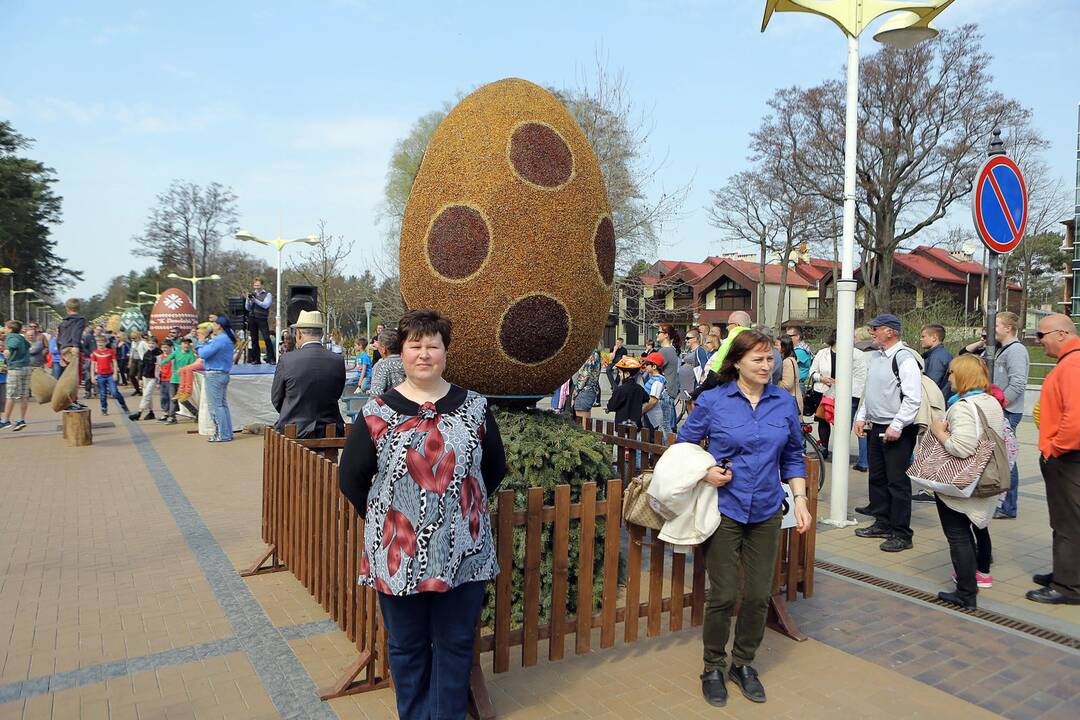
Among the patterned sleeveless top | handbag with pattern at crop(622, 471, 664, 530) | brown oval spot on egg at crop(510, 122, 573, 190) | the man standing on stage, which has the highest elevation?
brown oval spot on egg at crop(510, 122, 573, 190)

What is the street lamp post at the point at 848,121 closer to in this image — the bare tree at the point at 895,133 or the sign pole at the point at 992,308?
the sign pole at the point at 992,308

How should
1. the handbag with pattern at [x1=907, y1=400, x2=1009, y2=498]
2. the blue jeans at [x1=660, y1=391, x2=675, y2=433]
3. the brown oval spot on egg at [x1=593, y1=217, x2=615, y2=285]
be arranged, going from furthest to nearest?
1. the blue jeans at [x1=660, y1=391, x2=675, y2=433]
2. the brown oval spot on egg at [x1=593, y1=217, x2=615, y2=285]
3. the handbag with pattern at [x1=907, y1=400, x2=1009, y2=498]

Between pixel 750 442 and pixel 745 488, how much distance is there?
0.23 meters

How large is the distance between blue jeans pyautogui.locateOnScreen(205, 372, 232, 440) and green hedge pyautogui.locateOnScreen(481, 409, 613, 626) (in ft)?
28.8

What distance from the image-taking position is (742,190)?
38.3 meters

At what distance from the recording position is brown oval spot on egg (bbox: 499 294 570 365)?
4605 millimetres

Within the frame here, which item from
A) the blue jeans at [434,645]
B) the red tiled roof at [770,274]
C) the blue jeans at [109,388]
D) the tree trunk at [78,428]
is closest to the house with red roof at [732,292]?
the red tiled roof at [770,274]

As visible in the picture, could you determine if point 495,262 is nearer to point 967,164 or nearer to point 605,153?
point 605,153

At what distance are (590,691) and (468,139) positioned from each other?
349 cm

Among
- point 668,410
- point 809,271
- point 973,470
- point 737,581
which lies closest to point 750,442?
point 737,581

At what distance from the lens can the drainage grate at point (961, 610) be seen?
4254 millimetres

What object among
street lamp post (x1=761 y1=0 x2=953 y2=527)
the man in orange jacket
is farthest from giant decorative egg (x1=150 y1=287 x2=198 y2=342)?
the man in orange jacket

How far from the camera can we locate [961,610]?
15.3 ft

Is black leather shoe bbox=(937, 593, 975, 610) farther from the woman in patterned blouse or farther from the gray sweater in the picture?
the woman in patterned blouse
